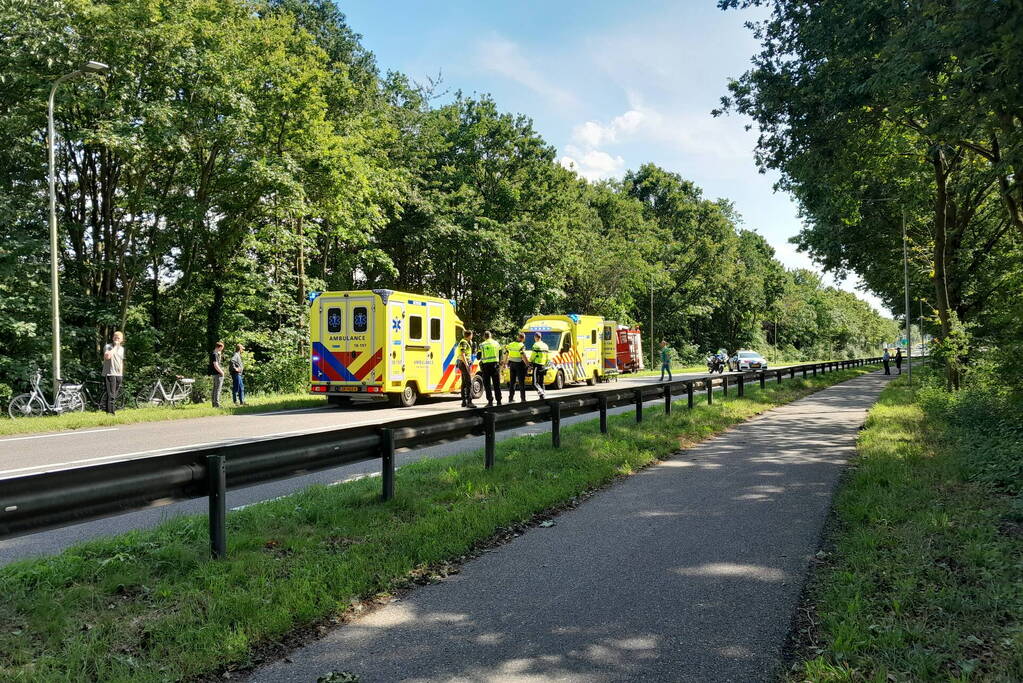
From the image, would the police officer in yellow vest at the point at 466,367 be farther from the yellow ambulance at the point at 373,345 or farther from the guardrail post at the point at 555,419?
the guardrail post at the point at 555,419

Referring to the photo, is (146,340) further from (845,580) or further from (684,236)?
(684,236)

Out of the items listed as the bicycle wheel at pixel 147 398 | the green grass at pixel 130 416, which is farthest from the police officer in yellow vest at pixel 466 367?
the bicycle wheel at pixel 147 398

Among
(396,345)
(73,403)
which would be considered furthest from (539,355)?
(73,403)

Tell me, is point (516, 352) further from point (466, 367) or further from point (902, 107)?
point (902, 107)

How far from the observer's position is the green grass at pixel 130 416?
12789mm

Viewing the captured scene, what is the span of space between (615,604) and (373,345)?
523 inches

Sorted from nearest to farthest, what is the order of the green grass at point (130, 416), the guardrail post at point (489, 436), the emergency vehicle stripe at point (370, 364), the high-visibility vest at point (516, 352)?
the guardrail post at point (489, 436)
the green grass at point (130, 416)
the emergency vehicle stripe at point (370, 364)
the high-visibility vest at point (516, 352)

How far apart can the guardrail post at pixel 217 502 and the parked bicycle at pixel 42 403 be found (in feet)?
45.8

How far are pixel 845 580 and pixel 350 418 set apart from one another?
11.4 m

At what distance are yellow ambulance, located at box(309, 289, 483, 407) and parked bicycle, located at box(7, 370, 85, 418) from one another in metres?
5.80

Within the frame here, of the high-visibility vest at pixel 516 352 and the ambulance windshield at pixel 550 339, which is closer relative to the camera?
the high-visibility vest at pixel 516 352

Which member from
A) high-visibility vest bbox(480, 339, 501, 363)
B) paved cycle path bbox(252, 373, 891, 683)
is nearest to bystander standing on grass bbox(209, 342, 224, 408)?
high-visibility vest bbox(480, 339, 501, 363)

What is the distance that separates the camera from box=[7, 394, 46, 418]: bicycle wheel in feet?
53.5

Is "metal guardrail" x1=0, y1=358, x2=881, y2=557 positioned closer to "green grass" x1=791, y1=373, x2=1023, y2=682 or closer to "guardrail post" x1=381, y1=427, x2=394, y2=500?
"guardrail post" x1=381, y1=427, x2=394, y2=500
